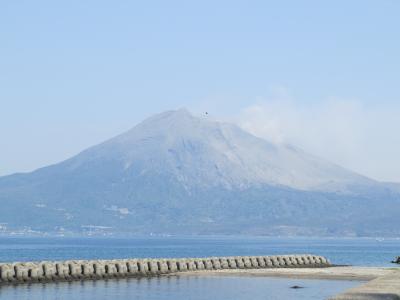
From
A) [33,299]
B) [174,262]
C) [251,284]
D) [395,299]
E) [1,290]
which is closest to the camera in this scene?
[395,299]

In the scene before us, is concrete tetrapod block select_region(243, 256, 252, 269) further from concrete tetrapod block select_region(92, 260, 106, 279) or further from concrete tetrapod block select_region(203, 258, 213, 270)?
concrete tetrapod block select_region(92, 260, 106, 279)

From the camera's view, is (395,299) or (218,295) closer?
(395,299)

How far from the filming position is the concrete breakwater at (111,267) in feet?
219

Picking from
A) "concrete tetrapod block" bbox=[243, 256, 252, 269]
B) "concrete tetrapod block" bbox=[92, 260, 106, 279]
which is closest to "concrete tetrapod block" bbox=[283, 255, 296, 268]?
"concrete tetrapod block" bbox=[243, 256, 252, 269]

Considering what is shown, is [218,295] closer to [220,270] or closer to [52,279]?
[52,279]

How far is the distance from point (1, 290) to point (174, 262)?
71.3 feet

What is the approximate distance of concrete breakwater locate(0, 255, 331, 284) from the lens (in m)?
66.8

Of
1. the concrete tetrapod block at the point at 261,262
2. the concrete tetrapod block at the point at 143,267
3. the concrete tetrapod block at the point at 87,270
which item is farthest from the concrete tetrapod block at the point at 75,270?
the concrete tetrapod block at the point at 261,262

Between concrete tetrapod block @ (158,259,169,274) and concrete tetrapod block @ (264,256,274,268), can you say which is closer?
concrete tetrapod block @ (158,259,169,274)

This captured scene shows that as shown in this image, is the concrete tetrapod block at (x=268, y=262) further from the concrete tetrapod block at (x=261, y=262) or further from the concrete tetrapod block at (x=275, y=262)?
the concrete tetrapod block at (x=261, y=262)

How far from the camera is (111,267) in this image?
73.0 meters

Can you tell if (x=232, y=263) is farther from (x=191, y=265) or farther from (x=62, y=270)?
(x=62, y=270)

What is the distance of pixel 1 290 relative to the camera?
197 feet

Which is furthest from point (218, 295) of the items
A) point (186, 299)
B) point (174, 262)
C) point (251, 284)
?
point (174, 262)
